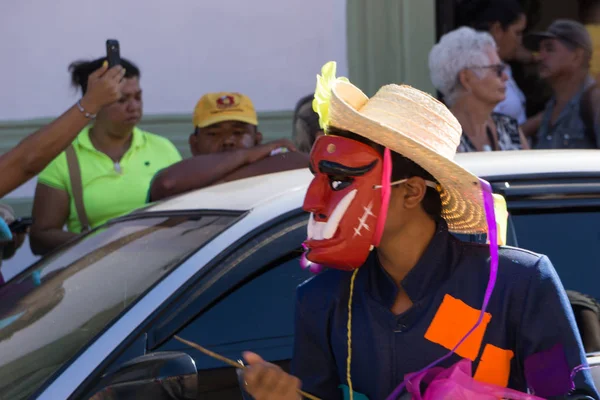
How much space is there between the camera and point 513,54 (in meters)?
6.79

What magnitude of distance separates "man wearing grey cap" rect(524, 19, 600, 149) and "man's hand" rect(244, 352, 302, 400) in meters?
3.58

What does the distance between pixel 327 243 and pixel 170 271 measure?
0.72 metres

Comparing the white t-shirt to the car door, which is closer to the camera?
the car door

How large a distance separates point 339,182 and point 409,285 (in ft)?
0.86

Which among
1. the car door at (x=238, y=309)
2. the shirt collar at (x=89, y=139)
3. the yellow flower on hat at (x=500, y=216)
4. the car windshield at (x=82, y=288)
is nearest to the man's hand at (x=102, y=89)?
the car windshield at (x=82, y=288)

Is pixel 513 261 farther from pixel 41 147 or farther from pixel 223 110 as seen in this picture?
pixel 223 110

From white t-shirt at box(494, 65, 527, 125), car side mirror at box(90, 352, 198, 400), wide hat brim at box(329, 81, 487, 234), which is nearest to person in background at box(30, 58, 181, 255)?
white t-shirt at box(494, 65, 527, 125)

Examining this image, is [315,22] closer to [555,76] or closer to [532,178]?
[555,76]

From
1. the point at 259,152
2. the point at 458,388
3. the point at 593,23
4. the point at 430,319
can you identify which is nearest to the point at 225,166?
the point at 259,152

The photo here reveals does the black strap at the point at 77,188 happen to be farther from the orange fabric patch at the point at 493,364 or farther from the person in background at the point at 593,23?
the orange fabric patch at the point at 493,364

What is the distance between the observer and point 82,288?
3127 mm

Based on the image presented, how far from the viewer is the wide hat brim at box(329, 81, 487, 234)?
2.18 m

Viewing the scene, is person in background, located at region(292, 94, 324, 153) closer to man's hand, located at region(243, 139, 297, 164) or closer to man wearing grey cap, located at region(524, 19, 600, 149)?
man's hand, located at region(243, 139, 297, 164)

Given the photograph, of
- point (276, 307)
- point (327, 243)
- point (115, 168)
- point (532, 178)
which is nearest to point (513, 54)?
point (115, 168)
